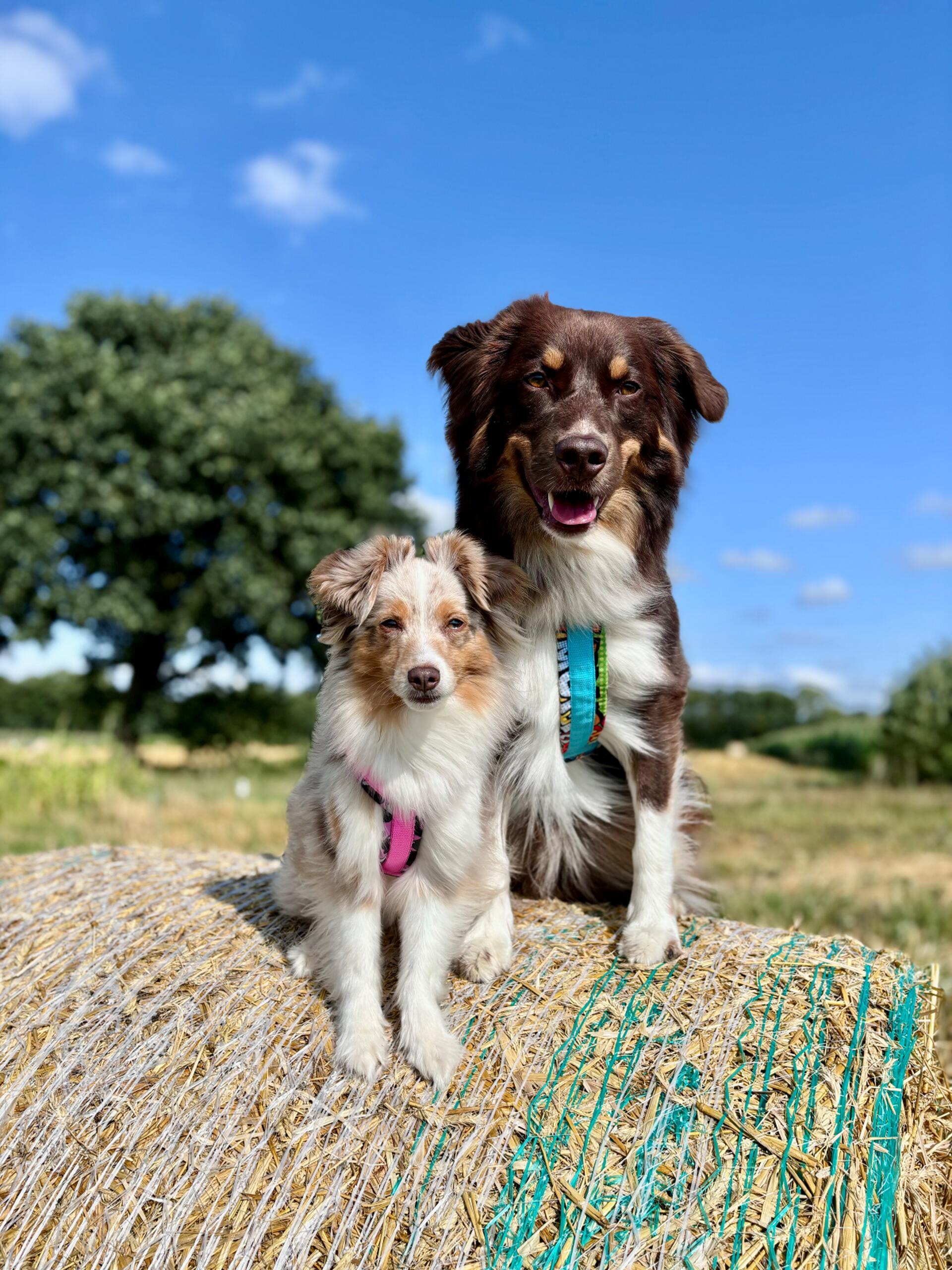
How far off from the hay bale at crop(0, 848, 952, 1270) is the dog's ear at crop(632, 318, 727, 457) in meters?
1.81

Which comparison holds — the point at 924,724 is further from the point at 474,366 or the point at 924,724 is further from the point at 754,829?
the point at 474,366

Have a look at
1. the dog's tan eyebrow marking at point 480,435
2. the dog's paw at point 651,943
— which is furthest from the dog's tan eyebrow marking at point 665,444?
the dog's paw at point 651,943

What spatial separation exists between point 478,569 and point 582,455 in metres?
0.45

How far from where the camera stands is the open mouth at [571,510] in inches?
125

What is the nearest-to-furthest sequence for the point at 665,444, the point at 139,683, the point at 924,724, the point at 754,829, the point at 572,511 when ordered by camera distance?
1. the point at 572,511
2. the point at 665,444
3. the point at 754,829
4. the point at 924,724
5. the point at 139,683

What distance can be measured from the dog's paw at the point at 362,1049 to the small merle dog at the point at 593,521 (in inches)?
25.1

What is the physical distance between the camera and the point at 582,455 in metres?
3.02

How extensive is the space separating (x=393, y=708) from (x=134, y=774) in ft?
40.6

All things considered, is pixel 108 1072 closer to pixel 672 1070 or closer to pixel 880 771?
pixel 672 1070

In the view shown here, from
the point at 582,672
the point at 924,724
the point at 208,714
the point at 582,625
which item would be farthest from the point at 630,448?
the point at 208,714

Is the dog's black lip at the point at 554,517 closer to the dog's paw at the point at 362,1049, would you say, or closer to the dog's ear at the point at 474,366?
the dog's ear at the point at 474,366

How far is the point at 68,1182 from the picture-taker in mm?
2859

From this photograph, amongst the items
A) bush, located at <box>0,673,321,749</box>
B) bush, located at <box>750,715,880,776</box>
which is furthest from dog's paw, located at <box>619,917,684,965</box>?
bush, located at <box>750,715,880,776</box>

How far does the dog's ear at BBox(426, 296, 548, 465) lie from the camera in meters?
3.39
